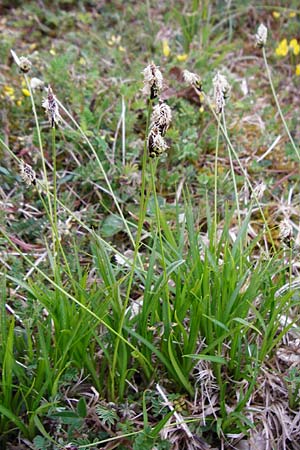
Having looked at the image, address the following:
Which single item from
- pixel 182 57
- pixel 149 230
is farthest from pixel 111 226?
pixel 182 57

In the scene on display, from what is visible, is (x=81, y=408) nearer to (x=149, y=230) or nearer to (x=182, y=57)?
(x=149, y=230)

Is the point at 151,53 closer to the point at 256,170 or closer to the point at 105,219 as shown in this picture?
the point at 256,170

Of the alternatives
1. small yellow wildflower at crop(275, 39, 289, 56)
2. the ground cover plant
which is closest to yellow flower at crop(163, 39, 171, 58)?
the ground cover plant

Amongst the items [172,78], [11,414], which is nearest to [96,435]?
[11,414]

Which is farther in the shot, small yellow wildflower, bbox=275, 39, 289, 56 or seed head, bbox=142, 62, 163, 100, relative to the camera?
small yellow wildflower, bbox=275, 39, 289, 56

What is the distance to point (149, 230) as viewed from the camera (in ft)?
7.78

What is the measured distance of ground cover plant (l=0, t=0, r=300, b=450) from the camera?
1.72m

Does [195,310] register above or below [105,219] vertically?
above

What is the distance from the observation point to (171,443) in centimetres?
174

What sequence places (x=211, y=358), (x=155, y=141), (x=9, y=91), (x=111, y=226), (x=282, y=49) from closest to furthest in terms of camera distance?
(x=155, y=141), (x=211, y=358), (x=111, y=226), (x=9, y=91), (x=282, y=49)

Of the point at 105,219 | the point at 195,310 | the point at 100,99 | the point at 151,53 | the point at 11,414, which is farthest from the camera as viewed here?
the point at 151,53

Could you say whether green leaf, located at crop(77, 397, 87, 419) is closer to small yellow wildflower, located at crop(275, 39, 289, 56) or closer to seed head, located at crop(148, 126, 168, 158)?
seed head, located at crop(148, 126, 168, 158)

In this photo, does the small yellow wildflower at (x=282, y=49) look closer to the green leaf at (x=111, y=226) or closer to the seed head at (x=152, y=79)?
the green leaf at (x=111, y=226)

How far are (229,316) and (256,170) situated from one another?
1.06m
